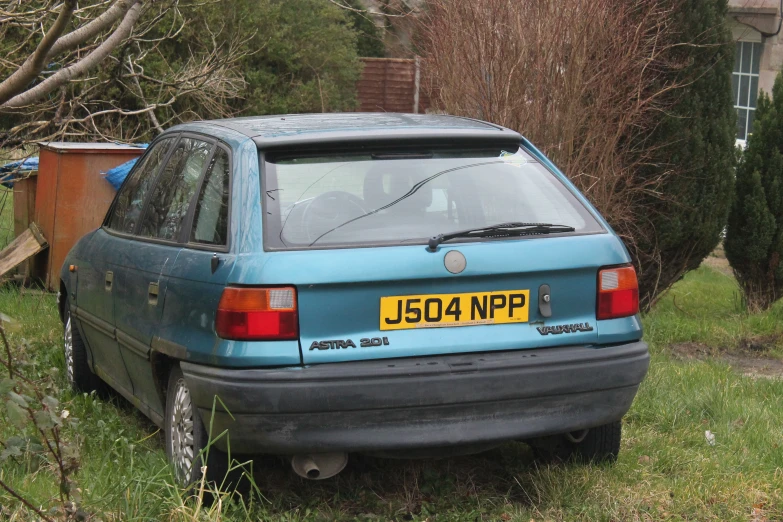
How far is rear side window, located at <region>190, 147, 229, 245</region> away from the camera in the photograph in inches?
161

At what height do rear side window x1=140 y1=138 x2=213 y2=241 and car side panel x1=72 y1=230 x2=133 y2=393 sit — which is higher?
rear side window x1=140 y1=138 x2=213 y2=241

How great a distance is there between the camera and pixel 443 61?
27.6ft

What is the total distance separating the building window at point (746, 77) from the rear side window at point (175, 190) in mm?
14153

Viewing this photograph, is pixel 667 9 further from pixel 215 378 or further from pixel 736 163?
pixel 215 378

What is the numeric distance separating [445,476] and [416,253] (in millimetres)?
1250

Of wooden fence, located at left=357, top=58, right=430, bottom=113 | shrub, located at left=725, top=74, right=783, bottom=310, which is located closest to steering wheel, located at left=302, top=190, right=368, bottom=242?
shrub, located at left=725, top=74, right=783, bottom=310

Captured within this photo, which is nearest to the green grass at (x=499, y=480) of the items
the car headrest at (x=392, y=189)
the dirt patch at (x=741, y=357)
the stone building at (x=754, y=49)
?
the car headrest at (x=392, y=189)

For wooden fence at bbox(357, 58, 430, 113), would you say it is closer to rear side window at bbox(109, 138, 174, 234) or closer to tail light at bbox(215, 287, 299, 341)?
rear side window at bbox(109, 138, 174, 234)

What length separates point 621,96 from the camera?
332 inches

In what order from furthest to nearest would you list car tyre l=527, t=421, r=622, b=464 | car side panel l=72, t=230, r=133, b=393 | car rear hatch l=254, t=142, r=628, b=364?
car side panel l=72, t=230, r=133, b=393 < car tyre l=527, t=421, r=622, b=464 < car rear hatch l=254, t=142, r=628, b=364

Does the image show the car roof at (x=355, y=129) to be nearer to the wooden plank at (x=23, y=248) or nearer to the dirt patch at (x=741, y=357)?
the dirt patch at (x=741, y=357)

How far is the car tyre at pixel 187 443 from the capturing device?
156 inches

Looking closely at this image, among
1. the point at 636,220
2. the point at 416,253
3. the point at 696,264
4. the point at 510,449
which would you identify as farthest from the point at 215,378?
the point at 696,264

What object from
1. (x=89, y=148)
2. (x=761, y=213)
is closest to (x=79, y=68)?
(x=89, y=148)
